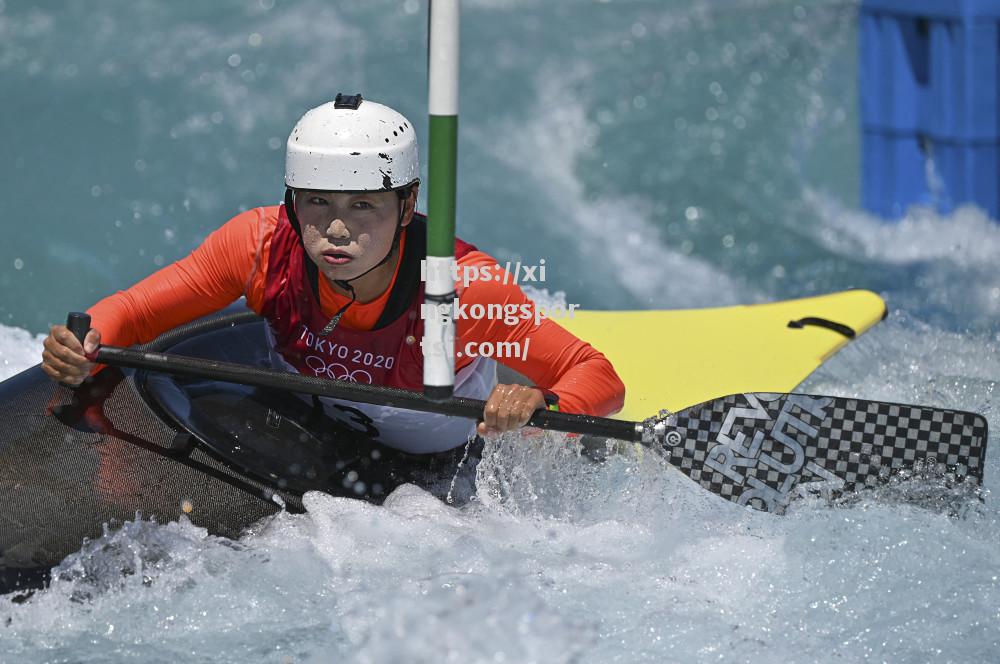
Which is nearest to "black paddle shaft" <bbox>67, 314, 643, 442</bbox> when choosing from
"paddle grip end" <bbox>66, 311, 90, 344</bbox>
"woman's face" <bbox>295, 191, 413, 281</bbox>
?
"paddle grip end" <bbox>66, 311, 90, 344</bbox>

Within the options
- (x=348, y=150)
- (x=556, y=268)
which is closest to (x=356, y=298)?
(x=348, y=150)

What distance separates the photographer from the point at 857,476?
2.45 metres

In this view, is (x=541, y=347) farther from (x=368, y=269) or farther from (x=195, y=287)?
(x=195, y=287)

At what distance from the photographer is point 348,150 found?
7.11 feet

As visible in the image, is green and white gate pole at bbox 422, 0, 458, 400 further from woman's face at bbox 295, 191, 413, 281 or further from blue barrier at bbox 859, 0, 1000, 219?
blue barrier at bbox 859, 0, 1000, 219

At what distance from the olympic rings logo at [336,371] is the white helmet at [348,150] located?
0.39 metres

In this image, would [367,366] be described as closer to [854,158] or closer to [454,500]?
[454,500]

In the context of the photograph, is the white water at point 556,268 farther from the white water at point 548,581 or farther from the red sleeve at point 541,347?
the red sleeve at point 541,347

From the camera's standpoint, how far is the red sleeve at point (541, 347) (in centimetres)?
233

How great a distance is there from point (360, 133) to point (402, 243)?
0.25 m

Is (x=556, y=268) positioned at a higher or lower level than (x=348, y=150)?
lower

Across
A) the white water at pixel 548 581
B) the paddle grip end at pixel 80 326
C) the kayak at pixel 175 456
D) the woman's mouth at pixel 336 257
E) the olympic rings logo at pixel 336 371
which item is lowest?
the white water at pixel 548 581

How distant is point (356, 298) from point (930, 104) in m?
3.97

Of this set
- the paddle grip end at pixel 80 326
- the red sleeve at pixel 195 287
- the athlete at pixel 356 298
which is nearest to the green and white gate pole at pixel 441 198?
the athlete at pixel 356 298
